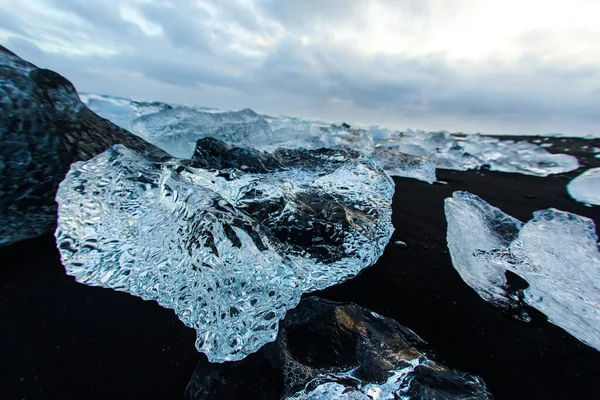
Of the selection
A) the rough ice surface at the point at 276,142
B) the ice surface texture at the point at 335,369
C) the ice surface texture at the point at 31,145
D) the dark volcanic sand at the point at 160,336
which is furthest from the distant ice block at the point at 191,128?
the ice surface texture at the point at 335,369

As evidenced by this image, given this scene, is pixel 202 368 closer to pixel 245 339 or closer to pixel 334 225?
pixel 245 339

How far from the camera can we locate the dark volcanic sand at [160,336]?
917mm

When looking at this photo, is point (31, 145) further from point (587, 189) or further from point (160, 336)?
point (587, 189)

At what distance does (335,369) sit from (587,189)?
523 cm

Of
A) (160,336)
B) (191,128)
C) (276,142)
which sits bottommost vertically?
(160,336)

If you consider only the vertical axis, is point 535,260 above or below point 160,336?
above

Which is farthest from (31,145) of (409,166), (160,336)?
(409,166)

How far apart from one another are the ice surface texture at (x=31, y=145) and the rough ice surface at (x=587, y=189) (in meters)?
6.07

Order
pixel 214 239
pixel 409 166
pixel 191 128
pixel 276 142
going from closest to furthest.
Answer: pixel 214 239
pixel 409 166
pixel 191 128
pixel 276 142

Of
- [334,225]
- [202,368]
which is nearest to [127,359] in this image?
[202,368]

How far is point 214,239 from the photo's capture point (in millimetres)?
1004

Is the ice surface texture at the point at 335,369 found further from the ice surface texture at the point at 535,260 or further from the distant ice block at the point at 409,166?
the distant ice block at the point at 409,166

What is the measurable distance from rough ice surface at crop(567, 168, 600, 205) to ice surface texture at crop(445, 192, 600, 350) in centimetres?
248

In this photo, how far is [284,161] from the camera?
9.29ft
